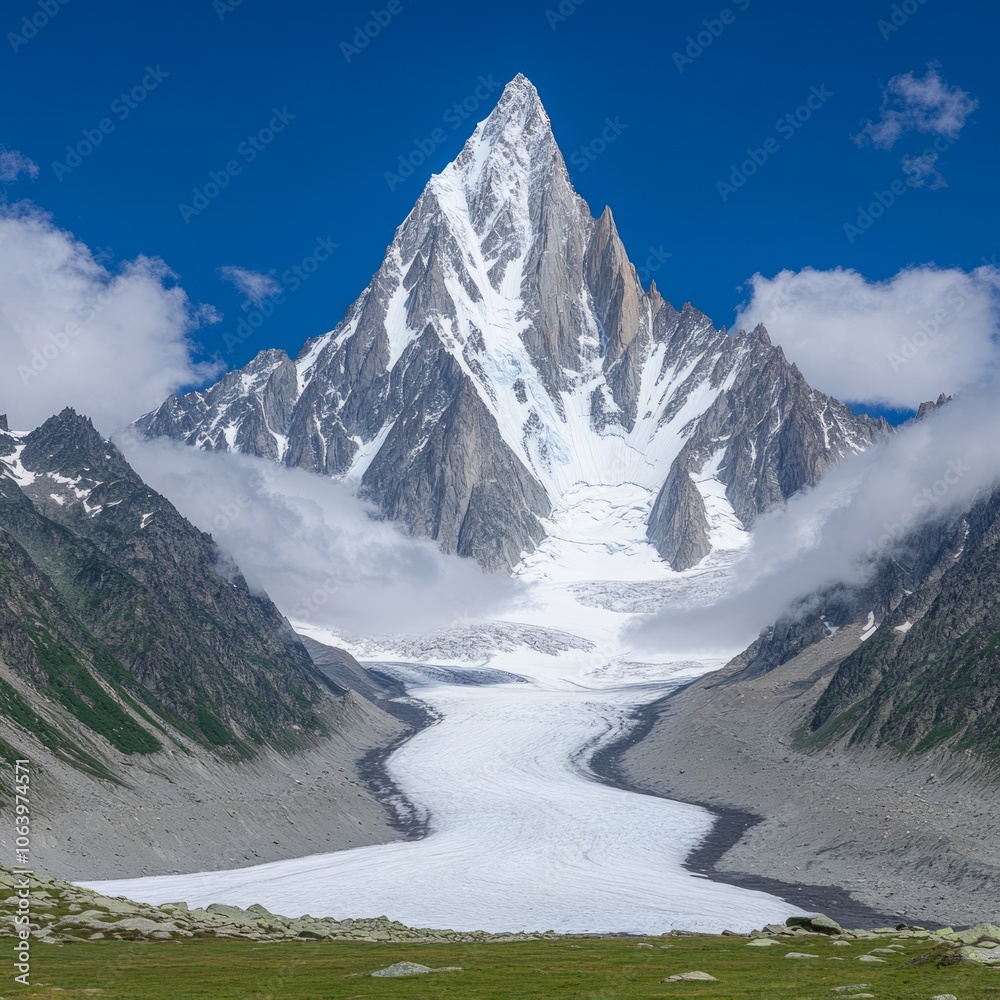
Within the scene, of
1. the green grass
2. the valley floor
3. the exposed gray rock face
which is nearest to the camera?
the green grass

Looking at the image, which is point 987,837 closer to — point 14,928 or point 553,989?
point 553,989

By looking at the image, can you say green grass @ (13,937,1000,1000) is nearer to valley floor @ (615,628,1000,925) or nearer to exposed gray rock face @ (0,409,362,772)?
valley floor @ (615,628,1000,925)

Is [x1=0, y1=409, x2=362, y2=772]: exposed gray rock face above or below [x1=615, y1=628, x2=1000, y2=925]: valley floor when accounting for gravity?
above

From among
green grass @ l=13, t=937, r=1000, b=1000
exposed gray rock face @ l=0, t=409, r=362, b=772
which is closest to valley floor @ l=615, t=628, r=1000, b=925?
green grass @ l=13, t=937, r=1000, b=1000

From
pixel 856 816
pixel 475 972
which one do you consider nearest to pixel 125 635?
pixel 856 816

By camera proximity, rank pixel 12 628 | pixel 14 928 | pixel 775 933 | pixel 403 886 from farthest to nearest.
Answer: pixel 12 628 → pixel 403 886 → pixel 775 933 → pixel 14 928

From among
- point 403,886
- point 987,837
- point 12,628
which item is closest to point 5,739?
point 12,628

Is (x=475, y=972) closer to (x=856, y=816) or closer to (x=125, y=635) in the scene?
(x=856, y=816)

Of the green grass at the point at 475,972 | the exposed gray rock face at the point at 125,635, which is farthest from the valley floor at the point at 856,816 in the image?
the exposed gray rock face at the point at 125,635

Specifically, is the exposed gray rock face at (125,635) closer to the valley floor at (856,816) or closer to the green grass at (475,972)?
the valley floor at (856,816)
